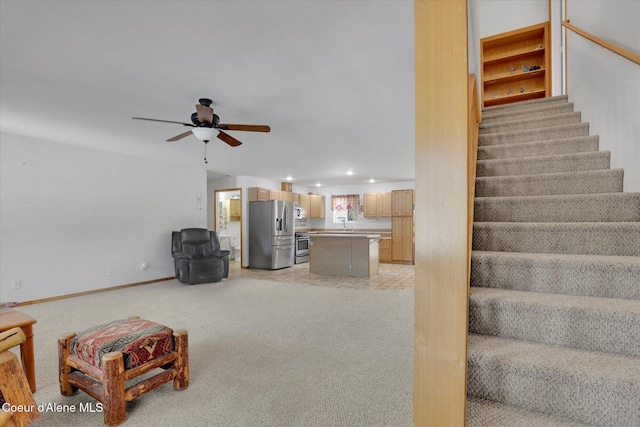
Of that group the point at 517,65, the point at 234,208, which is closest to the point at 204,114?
the point at 517,65

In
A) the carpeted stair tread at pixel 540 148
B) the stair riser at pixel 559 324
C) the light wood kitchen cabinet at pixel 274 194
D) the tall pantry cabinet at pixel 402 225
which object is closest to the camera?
the stair riser at pixel 559 324

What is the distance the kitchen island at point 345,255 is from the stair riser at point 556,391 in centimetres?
508

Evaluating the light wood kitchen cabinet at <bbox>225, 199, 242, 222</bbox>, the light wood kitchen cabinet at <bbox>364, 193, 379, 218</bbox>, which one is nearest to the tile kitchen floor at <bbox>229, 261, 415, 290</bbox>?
the light wood kitchen cabinet at <bbox>364, 193, 379, 218</bbox>

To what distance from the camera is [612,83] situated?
2.10 metres

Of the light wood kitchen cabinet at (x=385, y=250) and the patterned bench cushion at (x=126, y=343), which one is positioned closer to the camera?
the patterned bench cushion at (x=126, y=343)

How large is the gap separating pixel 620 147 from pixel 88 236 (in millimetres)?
6440

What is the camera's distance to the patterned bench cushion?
173 centimetres

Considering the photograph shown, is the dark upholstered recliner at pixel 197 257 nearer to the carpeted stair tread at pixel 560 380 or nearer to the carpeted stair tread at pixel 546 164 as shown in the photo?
the carpeted stair tread at pixel 546 164

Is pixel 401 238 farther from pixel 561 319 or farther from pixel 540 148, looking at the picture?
pixel 561 319

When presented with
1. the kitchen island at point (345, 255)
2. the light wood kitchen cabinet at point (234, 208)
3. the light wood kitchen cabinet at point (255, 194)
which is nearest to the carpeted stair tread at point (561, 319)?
the kitchen island at point (345, 255)

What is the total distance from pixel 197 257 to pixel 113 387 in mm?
4157

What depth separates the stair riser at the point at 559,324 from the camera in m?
1.12

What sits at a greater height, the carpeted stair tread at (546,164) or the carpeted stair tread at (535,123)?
the carpeted stair tread at (535,123)

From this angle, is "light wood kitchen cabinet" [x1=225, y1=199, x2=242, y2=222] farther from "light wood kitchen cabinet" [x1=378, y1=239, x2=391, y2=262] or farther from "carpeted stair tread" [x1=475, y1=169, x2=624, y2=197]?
"carpeted stair tread" [x1=475, y1=169, x2=624, y2=197]
